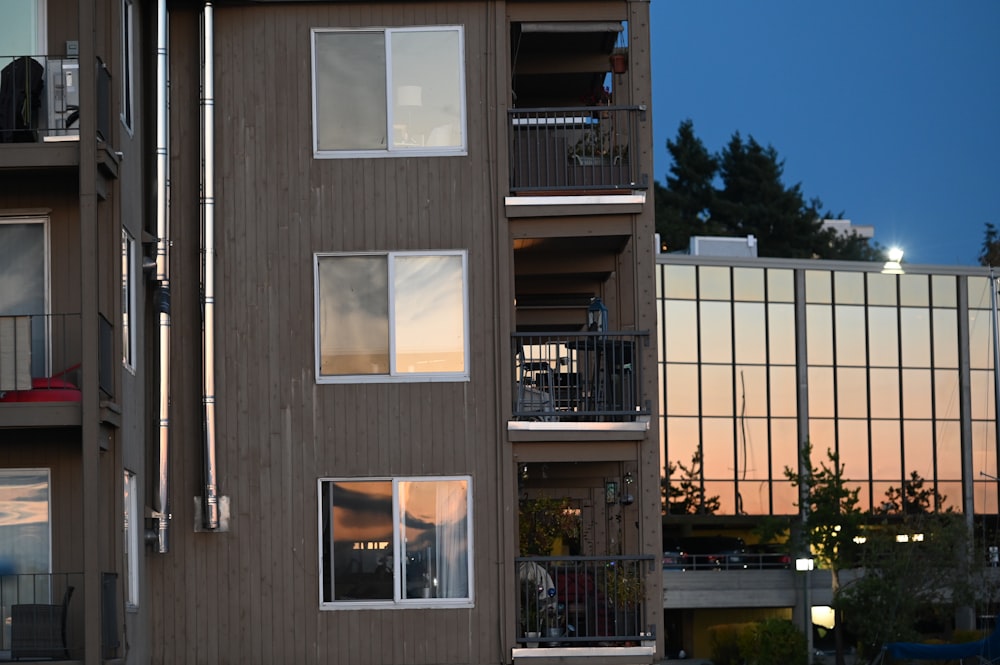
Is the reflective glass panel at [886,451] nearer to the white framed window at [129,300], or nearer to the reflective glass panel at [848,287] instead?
the reflective glass panel at [848,287]

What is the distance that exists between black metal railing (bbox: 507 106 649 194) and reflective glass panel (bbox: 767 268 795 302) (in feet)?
158

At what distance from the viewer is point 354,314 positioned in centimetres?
2041

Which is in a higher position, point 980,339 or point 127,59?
point 127,59

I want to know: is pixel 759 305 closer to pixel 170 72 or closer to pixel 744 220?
pixel 744 220

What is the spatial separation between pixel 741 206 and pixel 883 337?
86.8 ft

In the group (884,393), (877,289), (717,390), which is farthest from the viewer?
(877,289)

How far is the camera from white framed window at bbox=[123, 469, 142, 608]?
62.3ft

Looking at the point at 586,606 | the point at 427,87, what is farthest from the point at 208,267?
the point at 586,606

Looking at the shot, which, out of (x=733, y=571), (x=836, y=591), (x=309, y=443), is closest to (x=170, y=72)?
(x=309, y=443)

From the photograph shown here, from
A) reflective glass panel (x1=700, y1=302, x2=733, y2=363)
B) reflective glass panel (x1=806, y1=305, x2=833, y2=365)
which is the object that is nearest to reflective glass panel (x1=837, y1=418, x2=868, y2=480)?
reflective glass panel (x1=806, y1=305, x2=833, y2=365)

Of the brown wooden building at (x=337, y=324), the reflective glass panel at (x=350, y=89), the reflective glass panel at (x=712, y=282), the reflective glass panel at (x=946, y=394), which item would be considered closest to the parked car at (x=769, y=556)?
the reflective glass panel at (x=946, y=394)

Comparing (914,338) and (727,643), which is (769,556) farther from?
(914,338)

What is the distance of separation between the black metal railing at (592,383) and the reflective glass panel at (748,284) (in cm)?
4806

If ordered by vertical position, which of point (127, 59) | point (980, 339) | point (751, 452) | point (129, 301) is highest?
point (127, 59)
